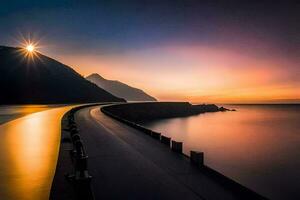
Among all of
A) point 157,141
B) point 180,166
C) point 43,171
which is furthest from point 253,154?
point 43,171

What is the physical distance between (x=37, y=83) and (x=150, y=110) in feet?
211

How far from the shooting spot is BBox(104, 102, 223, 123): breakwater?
3971 inches

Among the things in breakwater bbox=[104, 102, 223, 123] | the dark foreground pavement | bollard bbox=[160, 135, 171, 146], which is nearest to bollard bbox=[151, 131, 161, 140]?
bollard bbox=[160, 135, 171, 146]

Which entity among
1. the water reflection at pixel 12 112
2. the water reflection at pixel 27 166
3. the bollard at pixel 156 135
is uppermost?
the water reflection at pixel 12 112

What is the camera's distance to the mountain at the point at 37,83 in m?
143

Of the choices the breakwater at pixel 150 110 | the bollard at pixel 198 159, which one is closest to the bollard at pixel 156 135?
the bollard at pixel 198 159

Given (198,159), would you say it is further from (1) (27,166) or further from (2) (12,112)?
(2) (12,112)

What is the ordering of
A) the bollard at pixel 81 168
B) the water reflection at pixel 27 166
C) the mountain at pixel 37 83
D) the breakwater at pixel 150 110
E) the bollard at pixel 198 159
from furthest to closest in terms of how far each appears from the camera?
1. the mountain at pixel 37 83
2. the breakwater at pixel 150 110
3. the bollard at pixel 198 159
4. the water reflection at pixel 27 166
5. the bollard at pixel 81 168

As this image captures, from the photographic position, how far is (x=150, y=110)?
130 m

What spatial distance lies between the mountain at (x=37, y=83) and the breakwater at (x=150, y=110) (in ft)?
146

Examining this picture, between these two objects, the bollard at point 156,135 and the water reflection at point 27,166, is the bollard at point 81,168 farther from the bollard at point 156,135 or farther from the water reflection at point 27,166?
the bollard at point 156,135

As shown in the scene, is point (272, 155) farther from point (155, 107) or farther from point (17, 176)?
point (155, 107)

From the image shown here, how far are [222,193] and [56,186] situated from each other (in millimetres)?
5667

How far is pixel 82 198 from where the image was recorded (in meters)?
7.52
